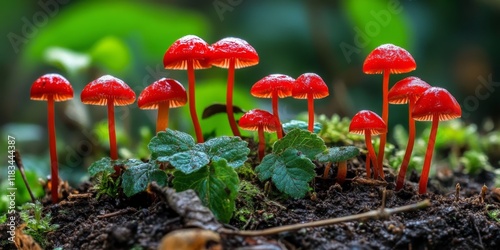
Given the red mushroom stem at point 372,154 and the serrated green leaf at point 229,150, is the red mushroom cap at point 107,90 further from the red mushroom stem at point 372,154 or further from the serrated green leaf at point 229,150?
the red mushroom stem at point 372,154

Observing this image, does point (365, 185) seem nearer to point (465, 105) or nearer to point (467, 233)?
point (467, 233)

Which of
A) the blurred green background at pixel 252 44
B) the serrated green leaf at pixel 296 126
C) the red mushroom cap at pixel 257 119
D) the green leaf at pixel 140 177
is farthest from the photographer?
the blurred green background at pixel 252 44

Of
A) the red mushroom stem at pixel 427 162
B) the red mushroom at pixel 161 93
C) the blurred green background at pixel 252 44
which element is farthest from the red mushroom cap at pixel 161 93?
the blurred green background at pixel 252 44

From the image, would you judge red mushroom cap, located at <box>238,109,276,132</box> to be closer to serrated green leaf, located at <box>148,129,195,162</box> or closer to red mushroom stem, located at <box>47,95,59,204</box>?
serrated green leaf, located at <box>148,129,195,162</box>

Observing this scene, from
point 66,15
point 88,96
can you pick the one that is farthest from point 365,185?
point 66,15

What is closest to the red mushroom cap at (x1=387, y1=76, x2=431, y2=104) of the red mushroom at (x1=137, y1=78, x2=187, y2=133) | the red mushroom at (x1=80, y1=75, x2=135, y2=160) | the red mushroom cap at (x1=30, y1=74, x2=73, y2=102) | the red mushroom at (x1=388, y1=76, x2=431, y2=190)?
the red mushroom at (x1=388, y1=76, x2=431, y2=190)

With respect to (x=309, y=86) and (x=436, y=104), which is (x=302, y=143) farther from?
(x=436, y=104)
